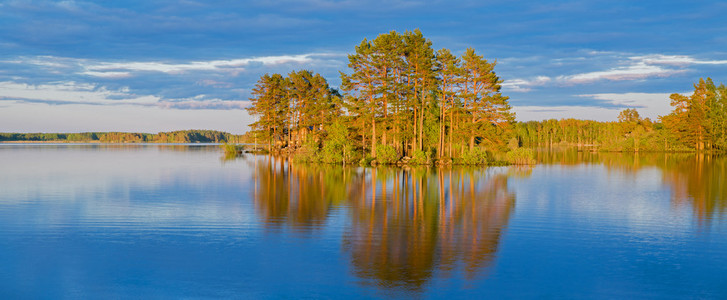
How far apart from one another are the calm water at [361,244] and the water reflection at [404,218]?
0.28ft

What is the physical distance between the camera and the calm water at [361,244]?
42.1ft

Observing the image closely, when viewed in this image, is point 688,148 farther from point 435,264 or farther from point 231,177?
point 435,264

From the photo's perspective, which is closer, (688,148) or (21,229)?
(21,229)

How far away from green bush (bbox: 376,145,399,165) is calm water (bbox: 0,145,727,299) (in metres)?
27.5

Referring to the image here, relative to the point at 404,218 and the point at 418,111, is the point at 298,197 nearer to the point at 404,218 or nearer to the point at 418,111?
the point at 404,218

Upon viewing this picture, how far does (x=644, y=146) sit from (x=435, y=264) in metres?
116

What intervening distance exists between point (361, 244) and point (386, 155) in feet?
142

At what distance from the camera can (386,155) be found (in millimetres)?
60281

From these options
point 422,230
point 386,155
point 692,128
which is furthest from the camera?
point 692,128

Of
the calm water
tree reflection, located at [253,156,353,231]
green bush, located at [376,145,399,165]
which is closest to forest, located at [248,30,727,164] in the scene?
green bush, located at [376,145,399,165]

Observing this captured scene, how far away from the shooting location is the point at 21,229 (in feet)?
63.8

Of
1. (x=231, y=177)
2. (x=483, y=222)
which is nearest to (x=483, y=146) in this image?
(x=231, y=177)

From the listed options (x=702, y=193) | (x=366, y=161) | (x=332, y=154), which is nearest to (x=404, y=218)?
(x=702, y=193)

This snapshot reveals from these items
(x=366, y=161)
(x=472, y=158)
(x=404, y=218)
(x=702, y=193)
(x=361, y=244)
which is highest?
(x=472, y=158)
